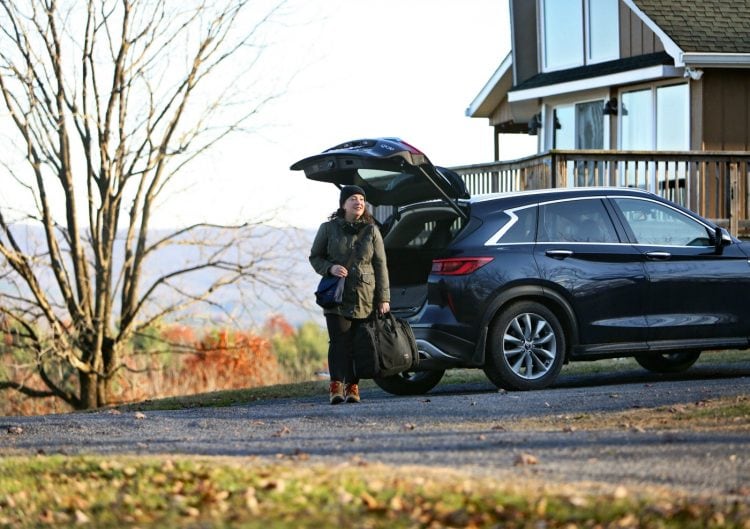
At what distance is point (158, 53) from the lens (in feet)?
86.4

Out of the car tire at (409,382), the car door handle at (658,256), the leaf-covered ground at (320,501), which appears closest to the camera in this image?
the leaf-covered ground at (320,501)

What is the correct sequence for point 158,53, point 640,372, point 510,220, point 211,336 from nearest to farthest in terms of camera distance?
1. point 510,220
2. point 640,372
3. point 158,53
4. point 211,336

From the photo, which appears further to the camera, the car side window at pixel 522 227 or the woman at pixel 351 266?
the car side window at pixel 522 227

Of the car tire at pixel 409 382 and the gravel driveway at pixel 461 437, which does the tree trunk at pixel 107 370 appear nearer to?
the gravel driveway at pixel 461 437

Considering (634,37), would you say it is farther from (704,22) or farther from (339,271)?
(339,271)

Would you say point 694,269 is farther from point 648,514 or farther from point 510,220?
point 648,514

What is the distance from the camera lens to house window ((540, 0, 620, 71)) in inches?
1091

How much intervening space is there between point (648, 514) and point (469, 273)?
237 inches

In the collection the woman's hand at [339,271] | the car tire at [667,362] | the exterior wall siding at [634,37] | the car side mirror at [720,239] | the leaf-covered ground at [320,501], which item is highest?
the exterior wall siding at [634,37]

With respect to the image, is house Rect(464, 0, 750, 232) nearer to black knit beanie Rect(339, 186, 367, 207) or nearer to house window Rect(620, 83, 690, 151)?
house window Rect(620, 83, 690, 151)

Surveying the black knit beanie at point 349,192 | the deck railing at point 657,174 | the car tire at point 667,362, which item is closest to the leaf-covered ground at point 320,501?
the black knit beanie at point 349,192

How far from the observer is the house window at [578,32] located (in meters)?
27.7

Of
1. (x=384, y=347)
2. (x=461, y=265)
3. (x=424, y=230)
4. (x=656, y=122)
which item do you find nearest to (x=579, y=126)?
(x=656, y=122)

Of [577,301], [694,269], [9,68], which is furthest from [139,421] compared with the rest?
[9,68]
